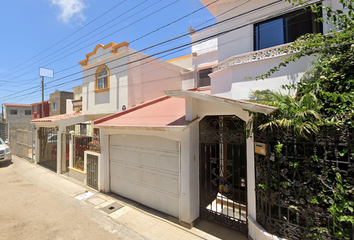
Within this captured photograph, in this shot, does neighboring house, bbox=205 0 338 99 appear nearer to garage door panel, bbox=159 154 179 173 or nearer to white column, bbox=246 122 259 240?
white column, bbox=246 122 259 240

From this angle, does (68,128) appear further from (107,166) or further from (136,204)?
(136,204)

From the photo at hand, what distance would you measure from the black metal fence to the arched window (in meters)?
9.22

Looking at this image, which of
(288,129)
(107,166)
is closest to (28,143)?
(107,166)

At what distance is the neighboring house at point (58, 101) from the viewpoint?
74.2 ft

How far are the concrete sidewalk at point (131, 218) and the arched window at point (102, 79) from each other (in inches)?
219

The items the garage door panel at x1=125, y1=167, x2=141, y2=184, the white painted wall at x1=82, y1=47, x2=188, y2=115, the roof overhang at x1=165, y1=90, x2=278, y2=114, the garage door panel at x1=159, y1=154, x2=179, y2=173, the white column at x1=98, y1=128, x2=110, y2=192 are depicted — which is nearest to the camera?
the roof overhang at x1=165, y1=90, x2=278, y2=114

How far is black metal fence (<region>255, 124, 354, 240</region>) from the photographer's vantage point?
2.82 metres

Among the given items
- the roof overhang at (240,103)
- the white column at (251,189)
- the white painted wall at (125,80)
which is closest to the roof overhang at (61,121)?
the white painted wall at (125,80)

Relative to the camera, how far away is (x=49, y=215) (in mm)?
5301

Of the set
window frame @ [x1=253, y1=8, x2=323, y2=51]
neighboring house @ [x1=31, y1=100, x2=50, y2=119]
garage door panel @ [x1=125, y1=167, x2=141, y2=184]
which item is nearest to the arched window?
garage door panel @ [x1=125, y1=167, x2=141, y2=184]

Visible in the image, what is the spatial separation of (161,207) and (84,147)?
5084 mm

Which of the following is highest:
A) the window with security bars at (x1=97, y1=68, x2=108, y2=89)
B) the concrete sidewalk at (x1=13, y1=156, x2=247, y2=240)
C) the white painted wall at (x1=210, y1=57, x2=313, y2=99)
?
the window with security bars at (x1=97, y1=68, x2=108, y2=89)

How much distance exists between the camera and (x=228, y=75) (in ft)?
21.4

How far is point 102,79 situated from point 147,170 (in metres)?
7.28
